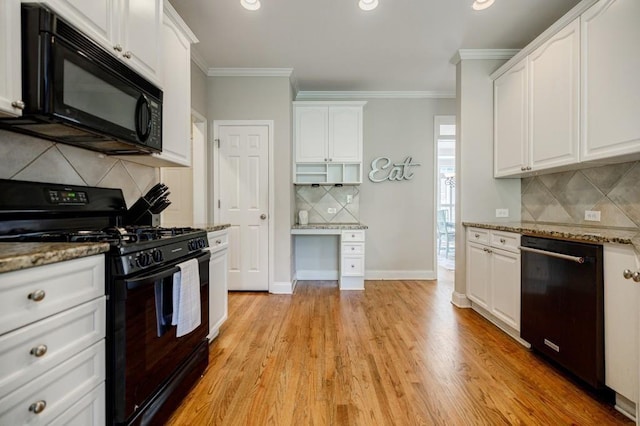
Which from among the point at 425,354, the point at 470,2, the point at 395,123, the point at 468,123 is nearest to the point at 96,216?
the point at 425,354

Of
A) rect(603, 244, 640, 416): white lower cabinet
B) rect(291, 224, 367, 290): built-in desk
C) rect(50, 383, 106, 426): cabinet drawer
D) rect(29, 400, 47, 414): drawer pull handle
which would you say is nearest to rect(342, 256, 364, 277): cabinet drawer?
rect(291, 224, 367, 290): built-in desk

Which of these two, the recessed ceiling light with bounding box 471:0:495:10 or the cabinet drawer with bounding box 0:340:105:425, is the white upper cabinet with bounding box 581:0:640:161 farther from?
the cabinet drawer with bounding box 0:340:105:425

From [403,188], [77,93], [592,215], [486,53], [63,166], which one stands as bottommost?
[592,215]

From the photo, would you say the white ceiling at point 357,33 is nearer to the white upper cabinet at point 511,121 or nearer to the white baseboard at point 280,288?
the white upper cabinet at point 511,121

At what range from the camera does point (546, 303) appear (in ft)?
6.54

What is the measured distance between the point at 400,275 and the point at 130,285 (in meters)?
3.83

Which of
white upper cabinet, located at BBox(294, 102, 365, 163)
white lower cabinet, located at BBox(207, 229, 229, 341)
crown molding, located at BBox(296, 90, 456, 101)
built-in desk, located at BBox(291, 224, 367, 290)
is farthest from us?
crown molding, located at BBox(296, 90, 456, 101)

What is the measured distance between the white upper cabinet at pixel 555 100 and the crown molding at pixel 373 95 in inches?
72.3

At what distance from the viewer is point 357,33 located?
113 inches

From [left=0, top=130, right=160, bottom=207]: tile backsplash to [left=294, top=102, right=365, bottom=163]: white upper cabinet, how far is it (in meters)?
2.28

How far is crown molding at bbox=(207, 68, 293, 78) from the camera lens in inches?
A: 142

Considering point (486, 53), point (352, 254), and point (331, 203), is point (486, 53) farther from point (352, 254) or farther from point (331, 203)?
point (352, 254)

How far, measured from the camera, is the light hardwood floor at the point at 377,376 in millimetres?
1537

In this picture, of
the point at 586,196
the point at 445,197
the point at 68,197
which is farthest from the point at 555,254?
the point at 445,197
